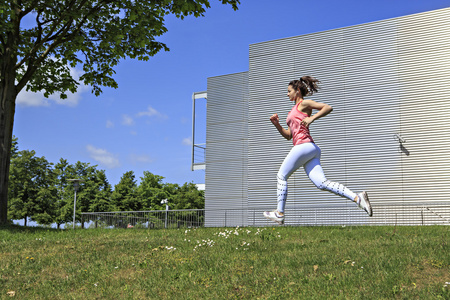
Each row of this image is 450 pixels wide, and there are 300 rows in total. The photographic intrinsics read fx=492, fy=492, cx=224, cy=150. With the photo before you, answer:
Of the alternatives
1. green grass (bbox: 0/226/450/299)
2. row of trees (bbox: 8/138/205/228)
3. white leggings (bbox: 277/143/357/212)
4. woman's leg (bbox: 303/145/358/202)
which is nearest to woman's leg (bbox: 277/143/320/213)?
white leggings (bbox: 277/143/357/212)

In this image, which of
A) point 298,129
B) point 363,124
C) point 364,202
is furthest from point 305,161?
point 363,124

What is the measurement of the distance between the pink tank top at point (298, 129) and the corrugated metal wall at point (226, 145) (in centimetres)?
2299

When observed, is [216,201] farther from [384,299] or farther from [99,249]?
[384,299]

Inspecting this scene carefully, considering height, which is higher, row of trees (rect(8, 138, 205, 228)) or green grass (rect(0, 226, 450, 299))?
row of trees (rect(8, 138, 205, 228))

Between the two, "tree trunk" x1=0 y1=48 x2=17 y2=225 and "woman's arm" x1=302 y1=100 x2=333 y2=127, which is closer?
"woman's arm" x1=302 y1=100 x2=333 y2=127

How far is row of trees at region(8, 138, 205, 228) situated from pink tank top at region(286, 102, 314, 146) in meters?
50.9

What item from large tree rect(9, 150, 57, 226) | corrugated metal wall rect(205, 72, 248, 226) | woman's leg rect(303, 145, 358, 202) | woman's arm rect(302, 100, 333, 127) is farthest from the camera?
large tree rect(9, 150, 57, 226)

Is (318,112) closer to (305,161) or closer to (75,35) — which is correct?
(305,161)

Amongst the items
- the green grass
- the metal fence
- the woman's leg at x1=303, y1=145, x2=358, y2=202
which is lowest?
the green grass

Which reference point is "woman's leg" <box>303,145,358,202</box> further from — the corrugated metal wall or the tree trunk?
the corrugated metal wall

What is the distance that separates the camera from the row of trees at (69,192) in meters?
55.7

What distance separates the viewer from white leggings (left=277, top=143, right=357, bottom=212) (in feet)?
31.3

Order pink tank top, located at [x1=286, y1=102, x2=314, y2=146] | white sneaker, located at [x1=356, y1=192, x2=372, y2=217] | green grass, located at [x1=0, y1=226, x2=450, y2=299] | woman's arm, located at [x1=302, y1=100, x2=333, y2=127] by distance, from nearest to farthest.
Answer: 1. green grass, located at [x1=0, y1=226, x2=450, y2=299]
2. white sneaker, located at [x1=356, y1=192, x2=372, y2=217]
3. woman's arm, located at [x1=302, y1=100, x2=333, y2=127]
4. pink tank top, located at [x1=286, y1=102, x2=314, y2=146]

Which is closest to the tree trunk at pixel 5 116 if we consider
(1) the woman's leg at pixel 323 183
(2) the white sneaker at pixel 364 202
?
(1) the woman's leg at pixel 323 183
